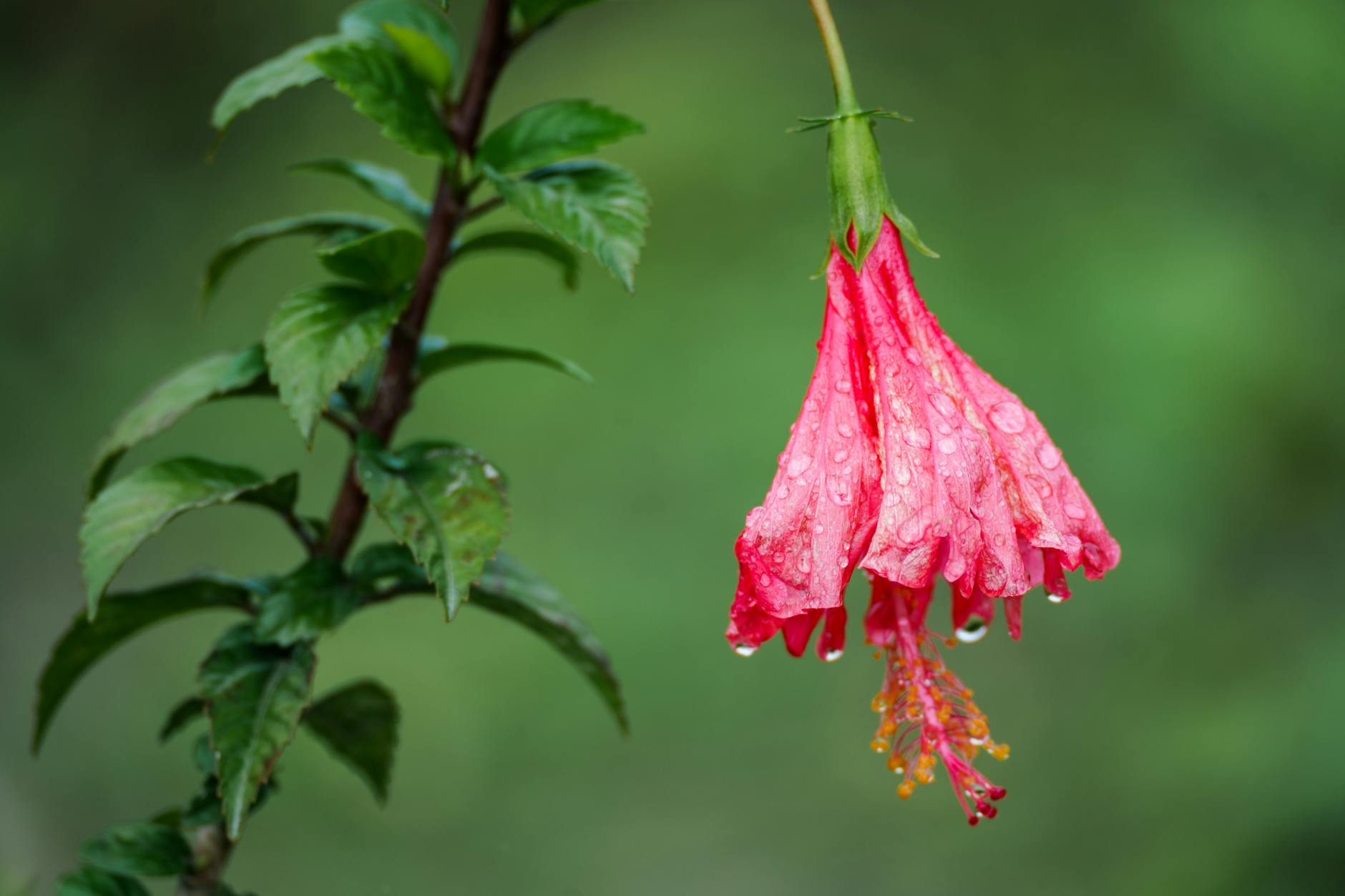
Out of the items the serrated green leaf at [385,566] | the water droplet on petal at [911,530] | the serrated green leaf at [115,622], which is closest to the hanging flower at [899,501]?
the water droplet on petal at [911,530]

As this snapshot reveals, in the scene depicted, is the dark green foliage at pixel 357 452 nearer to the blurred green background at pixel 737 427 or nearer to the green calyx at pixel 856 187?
the green calyx at pixel 856 187

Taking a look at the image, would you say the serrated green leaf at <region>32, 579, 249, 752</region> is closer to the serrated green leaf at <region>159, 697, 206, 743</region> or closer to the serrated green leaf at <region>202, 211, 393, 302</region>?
the serrated green leaf at <region>159, 697, 206, 743</region>

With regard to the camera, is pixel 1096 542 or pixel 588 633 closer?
pixel 1096 542

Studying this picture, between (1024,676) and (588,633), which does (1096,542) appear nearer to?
(588,633)

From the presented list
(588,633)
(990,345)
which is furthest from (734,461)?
(588,633)

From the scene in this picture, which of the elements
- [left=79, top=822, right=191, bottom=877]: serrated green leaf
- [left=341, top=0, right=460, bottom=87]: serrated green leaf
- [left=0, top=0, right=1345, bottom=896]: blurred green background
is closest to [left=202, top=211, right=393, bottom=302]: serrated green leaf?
[left=341, top=0, right=460, bottom=87]: serrated green leaf

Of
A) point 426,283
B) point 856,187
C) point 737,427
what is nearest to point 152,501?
point 426,283

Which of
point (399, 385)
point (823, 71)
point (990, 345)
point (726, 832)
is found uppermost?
point (823, 71)
